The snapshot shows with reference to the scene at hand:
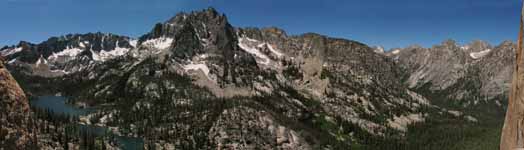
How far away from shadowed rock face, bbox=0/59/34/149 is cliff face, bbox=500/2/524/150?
20.6 m

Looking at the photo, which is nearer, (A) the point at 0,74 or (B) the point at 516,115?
(B) the point at 516,115

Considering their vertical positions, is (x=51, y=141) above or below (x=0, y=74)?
below

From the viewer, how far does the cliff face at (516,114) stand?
20.3 metres

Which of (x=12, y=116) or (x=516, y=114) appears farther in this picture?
(x=12, y=116)

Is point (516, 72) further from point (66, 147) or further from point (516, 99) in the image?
point (66, 147)

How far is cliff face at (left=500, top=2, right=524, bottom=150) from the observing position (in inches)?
798

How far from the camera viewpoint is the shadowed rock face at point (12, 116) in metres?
20.3

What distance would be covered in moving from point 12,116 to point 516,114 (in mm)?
21593

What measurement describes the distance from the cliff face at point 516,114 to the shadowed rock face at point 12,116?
2063 centimetres

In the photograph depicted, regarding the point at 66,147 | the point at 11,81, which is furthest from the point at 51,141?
the point at 11,81

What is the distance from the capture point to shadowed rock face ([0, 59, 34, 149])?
66.6ft

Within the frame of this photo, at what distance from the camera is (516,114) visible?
68.2 ft

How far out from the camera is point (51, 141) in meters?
191

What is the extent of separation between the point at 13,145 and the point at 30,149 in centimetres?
123
